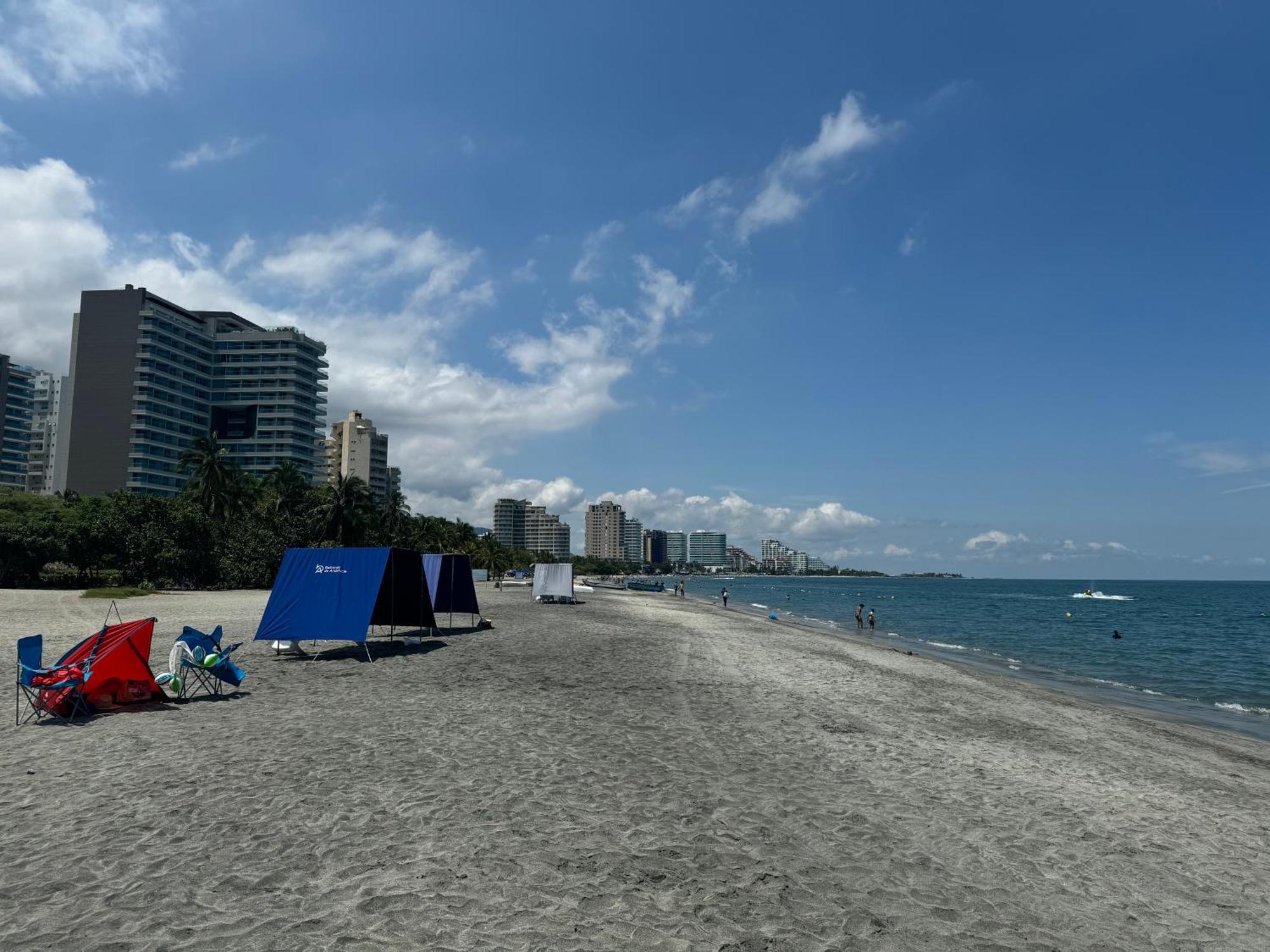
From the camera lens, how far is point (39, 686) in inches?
420

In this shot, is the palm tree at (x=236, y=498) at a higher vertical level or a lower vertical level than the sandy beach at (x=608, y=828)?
higher

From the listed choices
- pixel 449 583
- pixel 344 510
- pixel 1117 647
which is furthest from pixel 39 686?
pixel 344 510

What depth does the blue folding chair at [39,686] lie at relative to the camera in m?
10.8

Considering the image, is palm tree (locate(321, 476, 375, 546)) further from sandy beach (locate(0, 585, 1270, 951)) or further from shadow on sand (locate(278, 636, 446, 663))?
sandy beach (locate(0, 585, 1270, 951))

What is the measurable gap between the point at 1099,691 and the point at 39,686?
29461 mm

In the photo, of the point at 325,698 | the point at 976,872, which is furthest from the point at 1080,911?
the point at 325,698

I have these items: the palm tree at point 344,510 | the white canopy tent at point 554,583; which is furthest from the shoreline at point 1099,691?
the palm tree at point 344,510

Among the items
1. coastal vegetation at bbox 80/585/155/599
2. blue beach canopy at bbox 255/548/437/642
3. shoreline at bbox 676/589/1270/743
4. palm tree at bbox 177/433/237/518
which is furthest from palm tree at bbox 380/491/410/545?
blue beach canopy at bbox 255/548/437/642

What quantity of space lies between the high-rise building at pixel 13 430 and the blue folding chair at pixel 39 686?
20711 centimetres

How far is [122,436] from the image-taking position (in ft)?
435

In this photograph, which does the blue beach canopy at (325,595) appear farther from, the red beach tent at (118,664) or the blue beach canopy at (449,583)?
the blue beach canopy at (449,583)

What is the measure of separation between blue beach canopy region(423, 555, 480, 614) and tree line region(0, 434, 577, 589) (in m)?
35.9

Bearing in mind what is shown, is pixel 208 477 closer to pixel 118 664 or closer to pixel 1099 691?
pixel 118 664

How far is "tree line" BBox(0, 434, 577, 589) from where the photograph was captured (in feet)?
177
